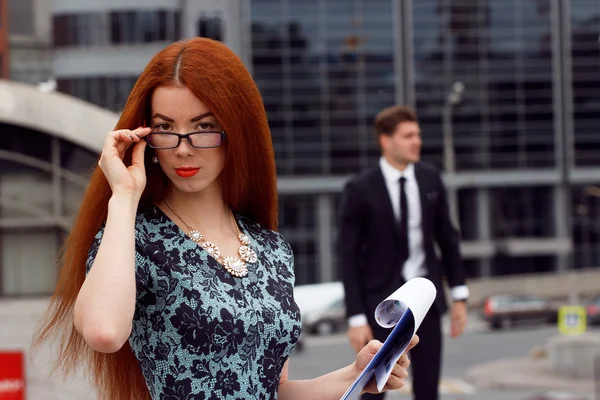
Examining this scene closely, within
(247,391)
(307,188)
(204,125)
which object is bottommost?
(307,188)

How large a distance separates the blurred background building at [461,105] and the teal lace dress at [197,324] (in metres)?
45.6

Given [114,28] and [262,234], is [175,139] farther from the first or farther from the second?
[114,28]

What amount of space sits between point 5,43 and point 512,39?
1357 inches

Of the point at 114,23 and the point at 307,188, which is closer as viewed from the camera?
the point at 114,23

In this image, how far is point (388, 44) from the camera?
5166cm

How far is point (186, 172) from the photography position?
2402mm

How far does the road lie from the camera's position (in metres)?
19.8

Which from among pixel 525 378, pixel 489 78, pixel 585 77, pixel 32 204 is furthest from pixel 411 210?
pixel 585 77

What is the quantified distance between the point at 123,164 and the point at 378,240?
145 inches

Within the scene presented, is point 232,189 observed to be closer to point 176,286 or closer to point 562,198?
point 176,286

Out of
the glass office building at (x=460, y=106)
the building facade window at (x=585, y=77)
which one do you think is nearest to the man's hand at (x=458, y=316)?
the glass office building at (x=460, y=106)

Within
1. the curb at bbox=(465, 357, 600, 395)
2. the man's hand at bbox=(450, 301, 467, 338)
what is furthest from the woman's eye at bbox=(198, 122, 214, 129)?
the curb at bbox=(465, 357, 600, 395)

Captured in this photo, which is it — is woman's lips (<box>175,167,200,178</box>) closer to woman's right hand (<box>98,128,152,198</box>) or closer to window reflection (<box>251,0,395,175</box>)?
woman's right hand (<box>98,128,152,198</box>)

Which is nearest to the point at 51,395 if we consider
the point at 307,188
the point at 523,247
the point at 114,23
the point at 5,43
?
the point at 5,43
